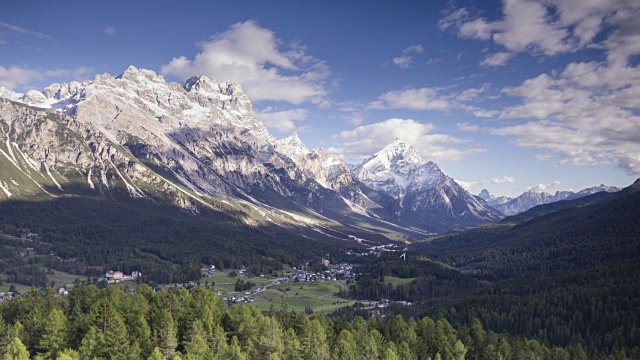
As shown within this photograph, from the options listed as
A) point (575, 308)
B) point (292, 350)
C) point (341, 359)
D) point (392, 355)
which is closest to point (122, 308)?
point (292, 350)

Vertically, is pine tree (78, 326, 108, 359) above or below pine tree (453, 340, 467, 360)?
above

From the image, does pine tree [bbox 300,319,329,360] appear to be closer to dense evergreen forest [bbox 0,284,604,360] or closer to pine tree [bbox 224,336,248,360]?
dense evergreen forest [bbox 0,284,604,360]

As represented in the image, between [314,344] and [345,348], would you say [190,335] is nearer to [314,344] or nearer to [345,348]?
[314,344]

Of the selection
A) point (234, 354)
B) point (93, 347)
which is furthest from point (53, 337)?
point (234, 354)

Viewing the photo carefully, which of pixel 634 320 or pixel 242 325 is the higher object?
pixel 242 325

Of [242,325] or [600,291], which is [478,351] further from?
[600,291]

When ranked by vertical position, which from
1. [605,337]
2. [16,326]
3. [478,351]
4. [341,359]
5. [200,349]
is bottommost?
[605,337]

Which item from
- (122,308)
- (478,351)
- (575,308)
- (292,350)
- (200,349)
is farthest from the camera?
(575,308)

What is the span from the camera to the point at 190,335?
280 feet

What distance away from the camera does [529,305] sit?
185625 mm

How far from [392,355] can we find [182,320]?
45.7 m

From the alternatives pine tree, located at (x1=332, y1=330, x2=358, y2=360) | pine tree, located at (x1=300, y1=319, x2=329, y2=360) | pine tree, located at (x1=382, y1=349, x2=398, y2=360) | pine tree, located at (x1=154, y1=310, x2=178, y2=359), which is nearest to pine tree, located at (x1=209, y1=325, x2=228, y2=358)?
pine tree, located at (x1=154, y1=310, x2=178, y2=359)

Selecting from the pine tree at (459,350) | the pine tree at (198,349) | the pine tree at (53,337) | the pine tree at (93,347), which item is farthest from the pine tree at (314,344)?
the pine tree at (53,337)

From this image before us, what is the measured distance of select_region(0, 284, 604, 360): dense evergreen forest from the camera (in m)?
77.7
